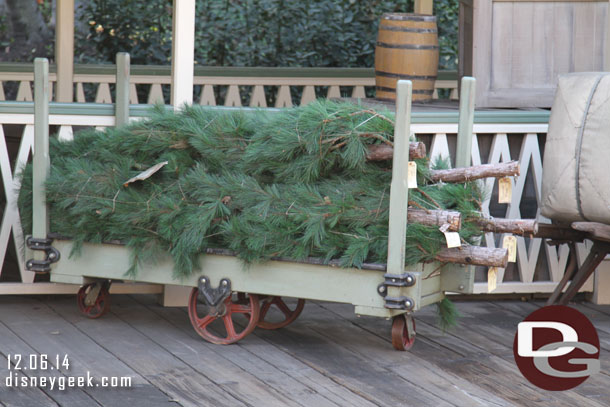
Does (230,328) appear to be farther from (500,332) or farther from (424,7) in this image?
(424,7)

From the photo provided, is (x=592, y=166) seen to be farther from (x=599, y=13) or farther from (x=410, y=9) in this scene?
(x=410, y=9)

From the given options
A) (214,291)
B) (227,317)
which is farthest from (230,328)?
(214,291)

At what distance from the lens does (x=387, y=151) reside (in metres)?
3.92

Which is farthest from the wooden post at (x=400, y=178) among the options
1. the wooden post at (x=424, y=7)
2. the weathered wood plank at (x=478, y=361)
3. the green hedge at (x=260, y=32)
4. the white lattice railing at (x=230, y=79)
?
the green hedge at (x=260, y=32)

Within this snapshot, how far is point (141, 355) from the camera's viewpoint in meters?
4.18

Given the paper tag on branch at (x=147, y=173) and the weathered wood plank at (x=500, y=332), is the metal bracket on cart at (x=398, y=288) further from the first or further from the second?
the paper tag on branch at (x=147, y=173)

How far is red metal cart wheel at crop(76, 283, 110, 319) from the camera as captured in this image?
15.6ft

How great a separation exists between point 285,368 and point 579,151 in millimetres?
1656

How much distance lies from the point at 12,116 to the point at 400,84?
2.01 meters

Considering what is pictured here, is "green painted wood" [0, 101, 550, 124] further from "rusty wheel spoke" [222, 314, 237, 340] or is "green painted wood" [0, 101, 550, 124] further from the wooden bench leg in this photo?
"rusty wheel spoke" [222, 314, 237, 340]

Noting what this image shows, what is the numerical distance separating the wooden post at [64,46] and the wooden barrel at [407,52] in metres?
1.77

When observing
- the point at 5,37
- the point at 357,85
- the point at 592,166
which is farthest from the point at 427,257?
the point at 5,37

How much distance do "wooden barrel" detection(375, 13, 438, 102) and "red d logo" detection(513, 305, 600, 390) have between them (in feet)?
4.75

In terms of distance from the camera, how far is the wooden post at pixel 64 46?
217 inches
